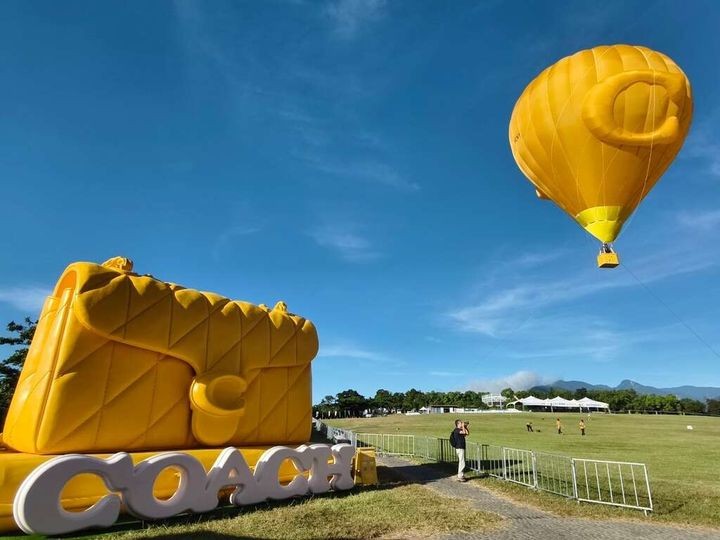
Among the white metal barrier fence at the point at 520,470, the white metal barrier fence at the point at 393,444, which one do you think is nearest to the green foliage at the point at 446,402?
the white metal barrier fence at the point at 393,444

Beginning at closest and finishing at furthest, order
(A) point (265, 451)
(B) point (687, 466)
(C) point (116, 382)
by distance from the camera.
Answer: (C) point (116, 382) < (A) point (265, 451) < (B) point (687, 466)

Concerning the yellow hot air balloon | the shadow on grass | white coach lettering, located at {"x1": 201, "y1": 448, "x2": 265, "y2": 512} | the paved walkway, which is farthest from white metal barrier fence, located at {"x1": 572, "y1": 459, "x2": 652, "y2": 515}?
white coach lettering, located at {"x1": 201, "y1": 448, "x2": 265, "y2": 512}

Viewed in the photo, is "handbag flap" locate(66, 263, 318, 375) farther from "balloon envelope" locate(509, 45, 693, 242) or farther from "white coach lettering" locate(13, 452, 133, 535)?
"balloon envelope" locate(509, 45, 693, 242)

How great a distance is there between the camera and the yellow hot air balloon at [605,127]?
13.8 m

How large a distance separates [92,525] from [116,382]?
2.79 m

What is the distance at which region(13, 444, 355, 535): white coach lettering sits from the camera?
24.2 feet

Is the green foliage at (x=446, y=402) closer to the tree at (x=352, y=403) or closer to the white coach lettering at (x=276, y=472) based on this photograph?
the tree at (x=352, y=403)

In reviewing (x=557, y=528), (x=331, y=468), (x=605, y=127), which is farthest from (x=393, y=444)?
(x=605, y=127)

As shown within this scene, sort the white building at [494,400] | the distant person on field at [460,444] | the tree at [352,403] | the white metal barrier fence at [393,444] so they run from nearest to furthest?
the distant person on field at [460,444], the white metal barrier fence at [393,444], the tree at [352,403], the white building at [494,400]

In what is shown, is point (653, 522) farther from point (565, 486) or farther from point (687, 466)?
point (687, 466)

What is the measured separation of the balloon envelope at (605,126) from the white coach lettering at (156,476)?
10834 millimetres

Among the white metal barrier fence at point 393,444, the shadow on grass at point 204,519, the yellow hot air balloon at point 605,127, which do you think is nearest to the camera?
the shadow on grass at point 204,519

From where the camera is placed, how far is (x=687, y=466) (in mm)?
18031

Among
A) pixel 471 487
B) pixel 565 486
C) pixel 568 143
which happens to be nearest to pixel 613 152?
pixel 568 143
